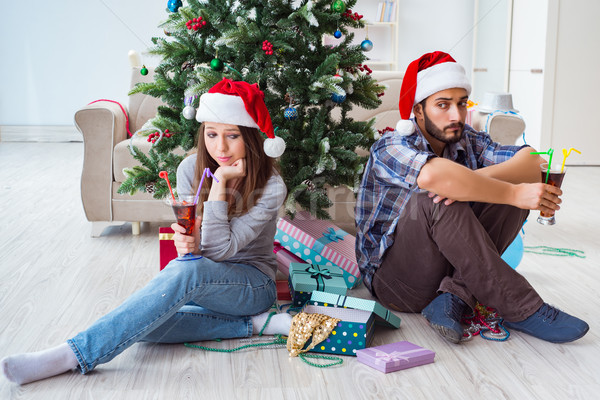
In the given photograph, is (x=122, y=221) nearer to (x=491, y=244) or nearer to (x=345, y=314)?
(x=345, y=314)

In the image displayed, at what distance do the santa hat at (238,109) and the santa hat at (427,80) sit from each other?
0.43 meters

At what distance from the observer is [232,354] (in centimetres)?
183

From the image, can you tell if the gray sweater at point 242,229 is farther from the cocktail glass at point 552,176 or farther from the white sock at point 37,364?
the cocktail glass at point 552,176

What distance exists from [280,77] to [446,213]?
92 centimetres

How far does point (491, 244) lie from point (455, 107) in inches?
18.9

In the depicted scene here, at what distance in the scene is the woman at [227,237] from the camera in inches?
69.1

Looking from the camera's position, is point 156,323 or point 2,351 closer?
point 156,323

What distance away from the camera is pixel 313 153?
95.7 inches

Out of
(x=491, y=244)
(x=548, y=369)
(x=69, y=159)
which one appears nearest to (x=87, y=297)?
(x=491, y=244)

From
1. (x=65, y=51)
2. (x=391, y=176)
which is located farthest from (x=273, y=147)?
(x=65, y=51)

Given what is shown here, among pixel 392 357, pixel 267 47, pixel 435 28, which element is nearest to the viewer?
pixel 392 357

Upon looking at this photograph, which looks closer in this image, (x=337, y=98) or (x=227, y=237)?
(x=227, y=237)

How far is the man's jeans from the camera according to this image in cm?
187

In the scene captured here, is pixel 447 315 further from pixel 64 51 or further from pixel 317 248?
pixel 64 51
